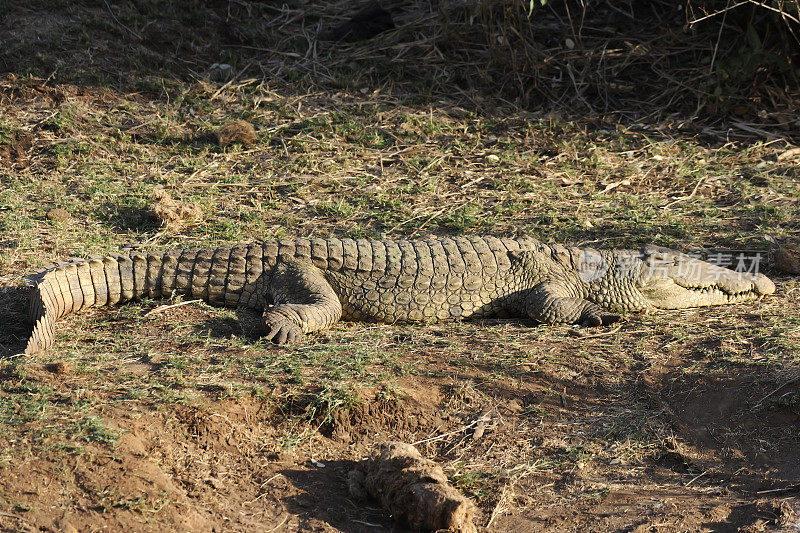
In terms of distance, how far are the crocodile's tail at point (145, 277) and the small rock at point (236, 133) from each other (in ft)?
7.62

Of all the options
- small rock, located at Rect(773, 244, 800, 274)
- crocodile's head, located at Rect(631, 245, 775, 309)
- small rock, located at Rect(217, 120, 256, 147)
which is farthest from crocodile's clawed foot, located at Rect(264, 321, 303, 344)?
small rock, located at Rect(773, 244, 800, 274)

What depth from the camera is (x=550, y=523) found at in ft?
10.4

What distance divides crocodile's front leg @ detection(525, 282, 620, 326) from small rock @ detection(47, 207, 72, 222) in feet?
11.8

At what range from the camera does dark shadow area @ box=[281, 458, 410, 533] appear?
3.08m

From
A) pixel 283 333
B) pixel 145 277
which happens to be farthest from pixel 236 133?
pixel 283 333

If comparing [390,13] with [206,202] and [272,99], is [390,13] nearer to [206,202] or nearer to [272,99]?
[272,99]

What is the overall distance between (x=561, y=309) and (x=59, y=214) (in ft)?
12.7

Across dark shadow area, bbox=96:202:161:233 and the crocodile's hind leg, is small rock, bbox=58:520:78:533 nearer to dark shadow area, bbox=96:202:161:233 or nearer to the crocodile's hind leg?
the crocodile's hind leg

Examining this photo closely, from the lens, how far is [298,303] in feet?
16.2

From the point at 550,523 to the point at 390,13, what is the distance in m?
7.51

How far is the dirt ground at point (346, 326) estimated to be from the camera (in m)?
3.23

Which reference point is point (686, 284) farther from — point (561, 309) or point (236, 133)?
point (236, 133)

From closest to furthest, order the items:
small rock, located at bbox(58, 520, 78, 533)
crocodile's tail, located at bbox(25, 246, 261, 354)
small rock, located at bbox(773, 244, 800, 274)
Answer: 1. small rock, located at bbox(58, 520, 78, 533)
2. crocodile's tail, located at bbox(25, 246, 261, 354)
3. small rock, located at bbox(773, 244, 800, 274)

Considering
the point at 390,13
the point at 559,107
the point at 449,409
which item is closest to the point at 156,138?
the point at 390,13
